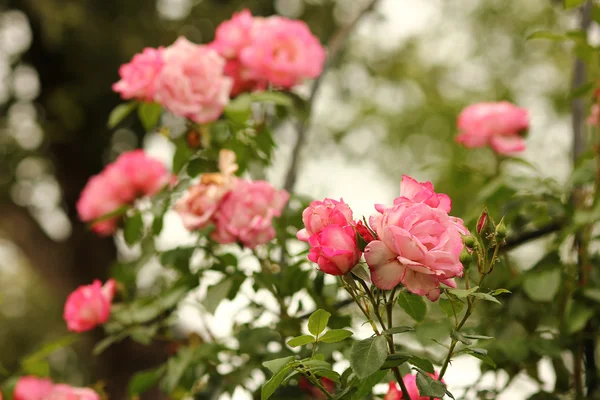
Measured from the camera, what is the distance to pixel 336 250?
55 cm

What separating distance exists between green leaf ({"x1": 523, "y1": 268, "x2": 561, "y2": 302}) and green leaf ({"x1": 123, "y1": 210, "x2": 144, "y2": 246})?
2.03 ft

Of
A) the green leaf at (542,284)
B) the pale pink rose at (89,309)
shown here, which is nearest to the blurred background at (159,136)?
A: the green leaf at (542,284)

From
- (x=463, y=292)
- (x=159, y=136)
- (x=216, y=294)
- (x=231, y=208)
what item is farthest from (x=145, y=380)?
(x=159, y=136)

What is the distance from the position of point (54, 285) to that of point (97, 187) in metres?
3.17

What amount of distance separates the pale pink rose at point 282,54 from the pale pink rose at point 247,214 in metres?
0.26

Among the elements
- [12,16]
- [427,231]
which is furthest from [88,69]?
[427,231]

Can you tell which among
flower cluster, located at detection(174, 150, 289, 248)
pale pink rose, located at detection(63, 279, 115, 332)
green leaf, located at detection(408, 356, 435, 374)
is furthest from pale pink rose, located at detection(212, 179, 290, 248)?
green leaf, located at detection(408, 356, 435, 374)

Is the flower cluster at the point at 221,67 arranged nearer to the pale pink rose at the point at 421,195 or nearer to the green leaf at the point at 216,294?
the green leaf at the point at 216,294

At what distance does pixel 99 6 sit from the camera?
3.63 meters

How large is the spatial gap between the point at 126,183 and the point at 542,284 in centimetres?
74

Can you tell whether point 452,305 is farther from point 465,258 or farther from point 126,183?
point 126,183

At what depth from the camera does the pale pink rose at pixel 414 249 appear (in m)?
0.54

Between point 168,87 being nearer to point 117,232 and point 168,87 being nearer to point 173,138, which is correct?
point 173,138

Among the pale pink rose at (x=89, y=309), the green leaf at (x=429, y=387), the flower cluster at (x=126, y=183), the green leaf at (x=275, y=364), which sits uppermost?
Answer: the green leaf at (x=429, y=387)
